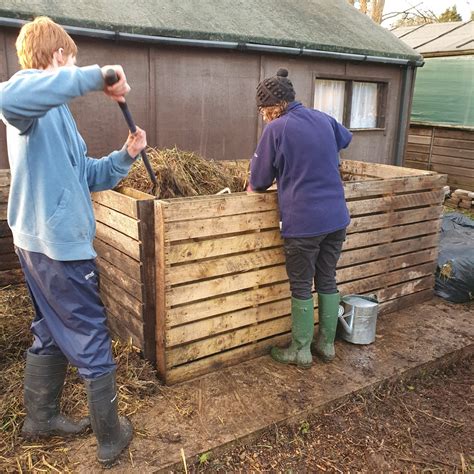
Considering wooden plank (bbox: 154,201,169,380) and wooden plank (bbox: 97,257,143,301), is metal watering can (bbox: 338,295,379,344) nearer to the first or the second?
wooden plank (bbox: 154,201,169,380)

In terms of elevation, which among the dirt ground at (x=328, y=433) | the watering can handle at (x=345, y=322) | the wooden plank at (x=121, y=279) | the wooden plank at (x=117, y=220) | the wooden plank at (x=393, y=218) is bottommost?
the dirt ground at (x=328, y=433)

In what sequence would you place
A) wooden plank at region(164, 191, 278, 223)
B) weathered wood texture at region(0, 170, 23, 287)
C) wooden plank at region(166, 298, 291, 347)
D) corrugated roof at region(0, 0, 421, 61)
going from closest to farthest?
wooden plank at region(164, 191, 278, 223), wooden plank at region(166, 298, 291, 347), weathered wood texture at region(0, 170, 23, 287), corrugated roof at region(0, 0, 421, 61)

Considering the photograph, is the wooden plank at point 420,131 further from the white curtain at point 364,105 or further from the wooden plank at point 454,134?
the white curtain at point 364,105

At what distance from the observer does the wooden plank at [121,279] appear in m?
3.23

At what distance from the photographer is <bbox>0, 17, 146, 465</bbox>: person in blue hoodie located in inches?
78.7

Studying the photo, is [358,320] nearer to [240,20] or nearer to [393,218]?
[393,218]

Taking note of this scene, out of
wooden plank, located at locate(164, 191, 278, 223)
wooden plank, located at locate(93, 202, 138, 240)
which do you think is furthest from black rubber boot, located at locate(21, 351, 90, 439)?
wooden plank, located at locate(164, 191, 278, 223)

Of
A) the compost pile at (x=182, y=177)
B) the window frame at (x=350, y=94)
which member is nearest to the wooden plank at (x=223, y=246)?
the compost pile at (x=182, y=177)

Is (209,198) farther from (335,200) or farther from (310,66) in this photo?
(310,66)

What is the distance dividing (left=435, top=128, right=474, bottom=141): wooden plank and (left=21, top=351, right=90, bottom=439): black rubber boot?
10.4 meters

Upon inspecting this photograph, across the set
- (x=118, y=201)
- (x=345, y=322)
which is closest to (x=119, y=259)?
(x=118, y=201)

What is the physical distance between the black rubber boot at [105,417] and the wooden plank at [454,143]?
10247 mm

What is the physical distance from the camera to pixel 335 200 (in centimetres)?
340

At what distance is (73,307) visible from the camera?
93.4 inches
